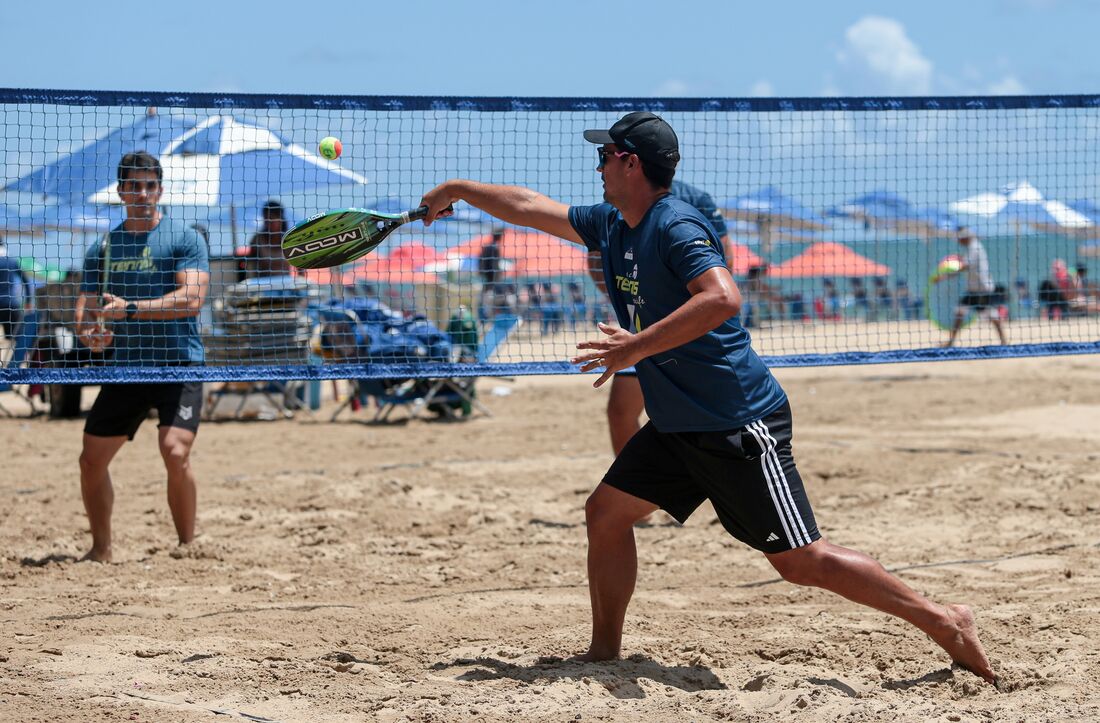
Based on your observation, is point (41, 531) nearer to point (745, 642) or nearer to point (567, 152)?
point (567, 152)

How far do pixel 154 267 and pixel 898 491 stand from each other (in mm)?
4693

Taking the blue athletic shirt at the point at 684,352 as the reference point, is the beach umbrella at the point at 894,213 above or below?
above

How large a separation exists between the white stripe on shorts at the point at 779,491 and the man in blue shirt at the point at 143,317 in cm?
311

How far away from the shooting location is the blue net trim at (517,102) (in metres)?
5.14

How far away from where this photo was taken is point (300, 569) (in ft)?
19.6

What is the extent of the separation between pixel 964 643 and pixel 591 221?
1.90 metres

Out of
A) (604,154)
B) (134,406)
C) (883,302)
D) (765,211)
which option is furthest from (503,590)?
(883,302)

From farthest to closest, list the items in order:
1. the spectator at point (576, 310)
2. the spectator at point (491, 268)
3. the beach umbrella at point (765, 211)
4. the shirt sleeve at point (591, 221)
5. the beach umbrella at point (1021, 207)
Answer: the beach umbrella at point (765, 211), the beach umbrella at point (1021, 207), the spectator at point (576, 310), the spectator at point (491, 268), the shirt sleeve at point (591, 221)

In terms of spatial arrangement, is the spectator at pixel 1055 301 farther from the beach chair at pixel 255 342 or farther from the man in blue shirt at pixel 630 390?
the beach chair at pixel 255 342

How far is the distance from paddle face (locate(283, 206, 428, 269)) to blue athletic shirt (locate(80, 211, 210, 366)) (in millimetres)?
1452

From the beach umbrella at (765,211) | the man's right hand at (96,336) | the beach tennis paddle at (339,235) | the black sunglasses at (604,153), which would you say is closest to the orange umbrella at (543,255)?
the beach tennis paddle at (339,235)

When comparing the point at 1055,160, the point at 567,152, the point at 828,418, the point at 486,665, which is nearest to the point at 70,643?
the point at 486,665

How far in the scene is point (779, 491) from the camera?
3.78 metres

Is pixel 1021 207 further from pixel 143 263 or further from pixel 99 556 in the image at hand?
pixel 99 556
